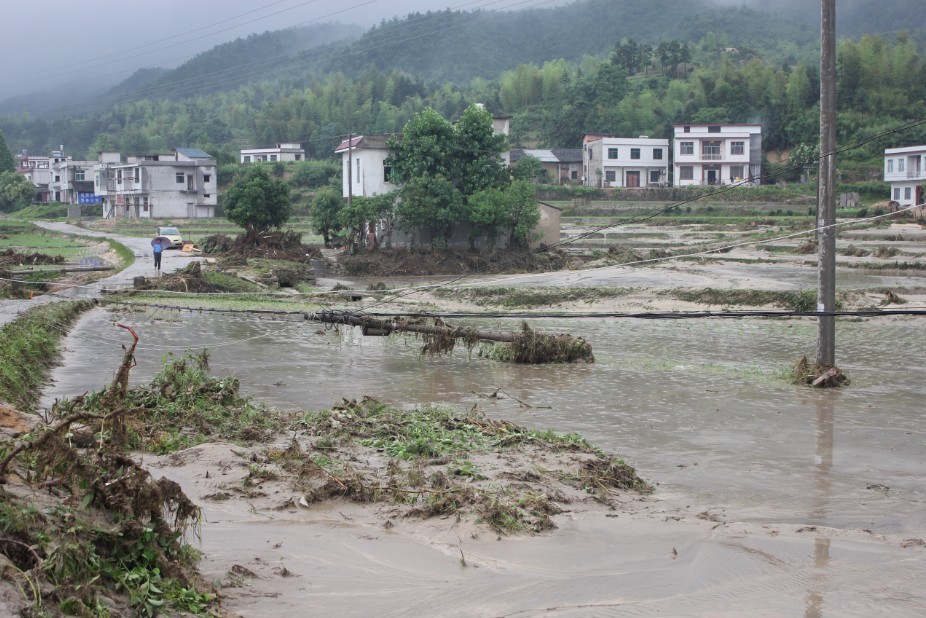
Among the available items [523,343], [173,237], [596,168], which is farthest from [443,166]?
[596,168]

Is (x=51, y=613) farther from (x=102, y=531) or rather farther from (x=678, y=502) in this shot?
(x=678, y=502)

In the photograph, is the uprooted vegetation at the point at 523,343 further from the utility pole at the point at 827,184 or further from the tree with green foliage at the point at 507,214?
the tree with green foliage at the point at 507,214

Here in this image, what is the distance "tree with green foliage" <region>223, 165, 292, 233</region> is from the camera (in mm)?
46688

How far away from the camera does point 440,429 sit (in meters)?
12.1

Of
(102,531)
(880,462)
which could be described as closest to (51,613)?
(102,531)

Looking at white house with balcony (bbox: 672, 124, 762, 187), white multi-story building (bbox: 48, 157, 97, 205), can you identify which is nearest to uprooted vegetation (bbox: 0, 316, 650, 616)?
white house with balcony (bbox: 672, 124, 762, 187)

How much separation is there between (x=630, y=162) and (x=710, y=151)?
6907 millimetres

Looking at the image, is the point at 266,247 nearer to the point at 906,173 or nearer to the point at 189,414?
the point at 189,414

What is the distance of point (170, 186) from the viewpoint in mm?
84375

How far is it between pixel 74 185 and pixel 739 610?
108398mm

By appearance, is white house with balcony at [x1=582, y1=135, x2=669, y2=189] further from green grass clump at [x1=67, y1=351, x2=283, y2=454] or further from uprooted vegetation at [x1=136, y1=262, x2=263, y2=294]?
green grass clump at [x1=67, y1=351, x2=283, y2=454]

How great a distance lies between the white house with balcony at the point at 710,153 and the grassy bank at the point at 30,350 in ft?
209

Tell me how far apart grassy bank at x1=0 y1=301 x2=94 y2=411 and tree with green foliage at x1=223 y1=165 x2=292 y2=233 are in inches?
842

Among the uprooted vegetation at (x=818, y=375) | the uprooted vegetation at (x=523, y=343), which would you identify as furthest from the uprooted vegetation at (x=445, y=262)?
the uprooted vegetation at (x=818, y=375)
